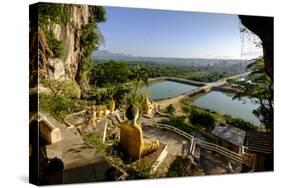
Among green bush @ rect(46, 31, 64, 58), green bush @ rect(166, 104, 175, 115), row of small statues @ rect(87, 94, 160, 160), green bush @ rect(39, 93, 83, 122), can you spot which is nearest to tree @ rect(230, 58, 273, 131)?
green bush @ rect(166, 104, 175, 115)

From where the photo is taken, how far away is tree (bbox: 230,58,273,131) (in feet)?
27.6

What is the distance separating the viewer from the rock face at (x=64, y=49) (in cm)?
688

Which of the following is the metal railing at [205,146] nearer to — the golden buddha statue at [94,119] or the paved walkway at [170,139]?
the paved walkway at [170,139]

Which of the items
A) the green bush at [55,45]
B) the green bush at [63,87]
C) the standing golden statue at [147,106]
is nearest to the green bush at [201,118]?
the standing golden statue at [147,106]

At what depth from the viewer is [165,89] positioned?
7699mm

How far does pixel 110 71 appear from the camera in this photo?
24.4ft

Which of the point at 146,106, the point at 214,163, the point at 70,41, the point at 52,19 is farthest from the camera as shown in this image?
the point at 214,163

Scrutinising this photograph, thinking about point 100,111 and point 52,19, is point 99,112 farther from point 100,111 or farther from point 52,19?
point 52,19

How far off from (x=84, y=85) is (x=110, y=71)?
15.9 inches

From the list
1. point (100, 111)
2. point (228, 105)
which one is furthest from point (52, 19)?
point (228, 105)

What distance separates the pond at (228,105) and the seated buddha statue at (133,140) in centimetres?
98

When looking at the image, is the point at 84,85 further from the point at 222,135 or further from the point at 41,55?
the point at 222,135

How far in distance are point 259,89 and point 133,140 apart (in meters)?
2.24
